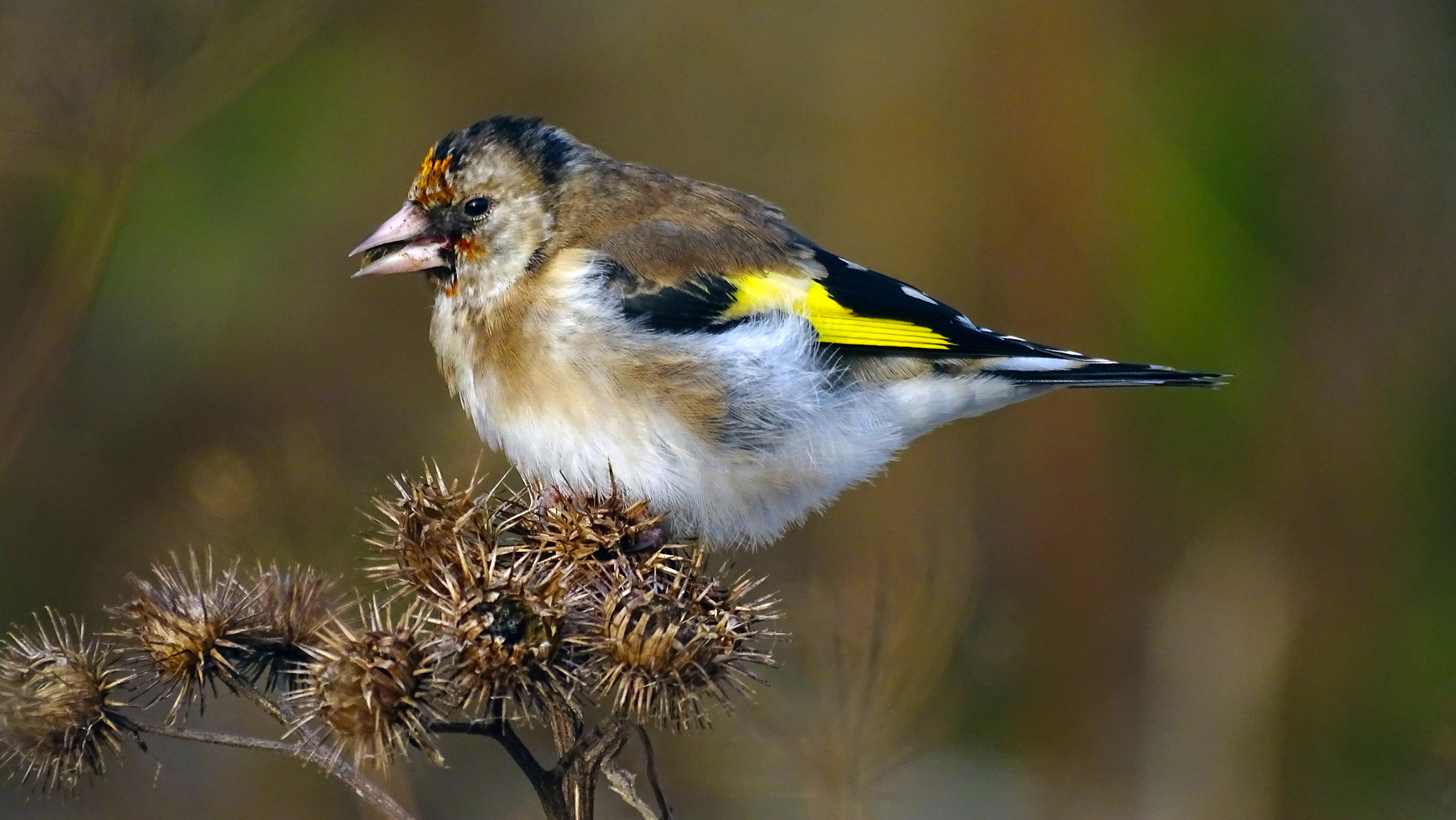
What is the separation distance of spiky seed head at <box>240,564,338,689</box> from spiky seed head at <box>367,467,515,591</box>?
0.49 ft

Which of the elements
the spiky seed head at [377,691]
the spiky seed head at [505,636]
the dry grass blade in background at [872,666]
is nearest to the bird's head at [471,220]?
the dry grass blade in background at [872,666]

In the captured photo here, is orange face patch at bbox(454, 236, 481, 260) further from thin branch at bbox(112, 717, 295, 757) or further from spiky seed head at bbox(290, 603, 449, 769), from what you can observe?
A: thin branch at bbox(112, 717, 295, 757)

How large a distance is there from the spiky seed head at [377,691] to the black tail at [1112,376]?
249 cm

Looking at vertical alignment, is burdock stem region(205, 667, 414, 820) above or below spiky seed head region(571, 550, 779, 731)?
below

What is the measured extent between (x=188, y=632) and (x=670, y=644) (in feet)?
3.55

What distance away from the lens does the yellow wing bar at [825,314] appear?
4.26 m

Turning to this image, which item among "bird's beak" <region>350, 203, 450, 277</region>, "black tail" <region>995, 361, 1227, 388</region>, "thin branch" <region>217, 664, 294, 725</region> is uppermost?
"black tail" <region>995, 361, 1227, 388</region>

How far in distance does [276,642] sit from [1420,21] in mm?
7128

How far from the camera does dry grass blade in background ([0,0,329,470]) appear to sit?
3.87m

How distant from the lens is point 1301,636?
240 inches

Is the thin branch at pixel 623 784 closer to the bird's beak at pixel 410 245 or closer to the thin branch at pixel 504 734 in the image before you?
the thin branch at pixel 504 734

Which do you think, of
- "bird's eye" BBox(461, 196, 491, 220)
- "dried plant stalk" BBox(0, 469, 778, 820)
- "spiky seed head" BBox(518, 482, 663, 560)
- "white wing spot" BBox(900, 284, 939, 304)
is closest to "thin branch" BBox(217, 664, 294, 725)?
"dried plant stalk" BBox(0, 469, 778, 820)

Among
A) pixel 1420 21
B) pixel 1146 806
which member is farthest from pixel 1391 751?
pixel 1420 21

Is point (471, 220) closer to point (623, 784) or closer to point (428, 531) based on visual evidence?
point (428, 531)
